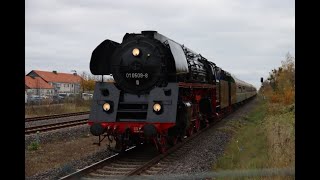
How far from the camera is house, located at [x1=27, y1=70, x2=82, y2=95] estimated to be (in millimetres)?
93812

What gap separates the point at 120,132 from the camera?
1009 centimetres

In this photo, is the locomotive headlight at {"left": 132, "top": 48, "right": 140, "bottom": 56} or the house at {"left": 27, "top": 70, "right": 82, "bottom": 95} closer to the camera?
the locomotive headlight at {"left": 132, "top": 48, "right": 140, "bottom": 56}

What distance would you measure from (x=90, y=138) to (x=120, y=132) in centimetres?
528

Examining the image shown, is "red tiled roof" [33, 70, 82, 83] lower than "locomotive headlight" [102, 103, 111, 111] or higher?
higher

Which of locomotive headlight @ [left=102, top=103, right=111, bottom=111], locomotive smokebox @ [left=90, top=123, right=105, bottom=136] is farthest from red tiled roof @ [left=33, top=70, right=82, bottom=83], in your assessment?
locomotive smokebox @ [left=90, top=123, right=105, bottom=136]

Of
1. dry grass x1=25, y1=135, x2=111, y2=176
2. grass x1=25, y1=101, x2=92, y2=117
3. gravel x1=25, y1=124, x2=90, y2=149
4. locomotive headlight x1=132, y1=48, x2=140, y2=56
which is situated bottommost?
dry grass x1=25, y1=135, x2=111, y2=176

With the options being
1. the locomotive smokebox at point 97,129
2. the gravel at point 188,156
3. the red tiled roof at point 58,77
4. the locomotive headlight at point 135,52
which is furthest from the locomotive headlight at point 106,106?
the red tiled roof at point 58,77

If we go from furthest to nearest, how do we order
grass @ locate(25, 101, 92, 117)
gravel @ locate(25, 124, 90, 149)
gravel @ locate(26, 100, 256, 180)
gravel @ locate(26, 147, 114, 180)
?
grass @ locate(25, 101, 92, 117), gravel @ locate(25, 124, 90, 149), gravel @ locate(26, 100, 256, 180), gravel @ locate(26, 147, 114, 180)

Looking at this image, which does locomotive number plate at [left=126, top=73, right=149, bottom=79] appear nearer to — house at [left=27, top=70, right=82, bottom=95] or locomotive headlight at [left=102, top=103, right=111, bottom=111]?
locomotive headlight at [left=102, top=103, right=111, bottom=111]

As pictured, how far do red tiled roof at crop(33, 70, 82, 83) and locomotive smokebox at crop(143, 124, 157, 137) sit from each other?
83.9 m

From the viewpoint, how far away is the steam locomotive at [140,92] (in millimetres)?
9977

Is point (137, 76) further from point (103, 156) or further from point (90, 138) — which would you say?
point (90, 138)
